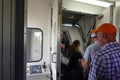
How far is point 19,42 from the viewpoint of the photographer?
1.93 ft

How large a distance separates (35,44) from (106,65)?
264 cm

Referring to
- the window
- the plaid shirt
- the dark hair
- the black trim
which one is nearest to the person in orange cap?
the plaid shirt

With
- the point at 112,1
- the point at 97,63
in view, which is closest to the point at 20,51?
the point at 97,63

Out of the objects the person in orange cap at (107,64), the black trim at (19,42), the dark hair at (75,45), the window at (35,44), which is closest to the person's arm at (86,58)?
the dark hair at (75,45)

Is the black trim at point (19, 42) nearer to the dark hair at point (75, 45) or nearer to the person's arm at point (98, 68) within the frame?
the person's arm at point (98, 68)

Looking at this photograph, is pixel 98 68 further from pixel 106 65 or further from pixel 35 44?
pixel 35 44

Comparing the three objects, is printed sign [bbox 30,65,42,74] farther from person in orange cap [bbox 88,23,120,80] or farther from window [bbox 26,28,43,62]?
person in orange cap [bbox 88,23,120,80]

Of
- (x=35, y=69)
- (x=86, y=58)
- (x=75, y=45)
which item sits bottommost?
(x=35, y=69)

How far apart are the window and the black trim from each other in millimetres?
3416

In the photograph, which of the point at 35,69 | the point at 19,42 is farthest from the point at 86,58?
the point at 19,42

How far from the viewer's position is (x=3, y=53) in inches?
21.9

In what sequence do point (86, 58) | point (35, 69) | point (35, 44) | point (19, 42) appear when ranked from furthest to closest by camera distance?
point (35, 44), point (35, 69), point (86, 58), point (19, 42)

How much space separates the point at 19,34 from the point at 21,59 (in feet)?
0.26

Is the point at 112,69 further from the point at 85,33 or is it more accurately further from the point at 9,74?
the point at 85,33
